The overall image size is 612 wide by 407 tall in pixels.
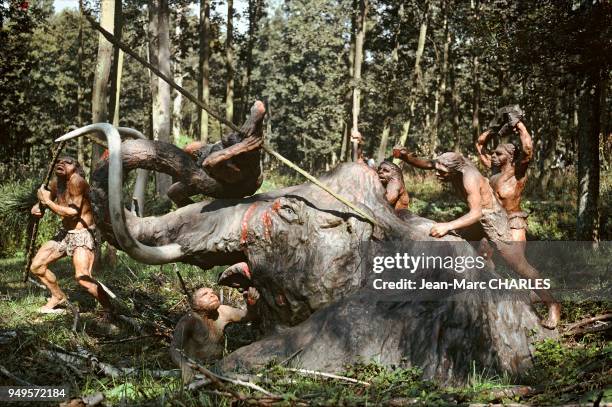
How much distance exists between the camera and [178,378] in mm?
4730

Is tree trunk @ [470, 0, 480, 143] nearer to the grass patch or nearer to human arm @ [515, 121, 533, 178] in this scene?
human arm @ [515, 121, 533, 178]

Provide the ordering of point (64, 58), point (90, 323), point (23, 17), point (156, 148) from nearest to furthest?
point (156, 148) → point (90, 323) → point (23, 17) → point (64, 58)

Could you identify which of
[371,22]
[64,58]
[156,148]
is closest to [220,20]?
[371,22]

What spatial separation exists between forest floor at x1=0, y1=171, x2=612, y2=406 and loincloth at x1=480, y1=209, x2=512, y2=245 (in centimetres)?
106

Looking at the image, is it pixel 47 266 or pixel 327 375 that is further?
pixel 47 266

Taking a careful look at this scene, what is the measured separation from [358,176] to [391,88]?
14210 millimetres

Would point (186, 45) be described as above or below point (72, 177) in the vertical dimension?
above

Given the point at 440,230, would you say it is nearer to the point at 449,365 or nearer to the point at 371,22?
the point at 449,365

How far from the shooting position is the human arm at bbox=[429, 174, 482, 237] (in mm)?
5602

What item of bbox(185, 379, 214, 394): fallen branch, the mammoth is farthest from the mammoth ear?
bbox(185, 379, 214, 394): fallen branch

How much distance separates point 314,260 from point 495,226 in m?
2.00

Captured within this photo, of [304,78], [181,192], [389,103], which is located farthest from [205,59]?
[304,78]

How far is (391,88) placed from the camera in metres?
19.4

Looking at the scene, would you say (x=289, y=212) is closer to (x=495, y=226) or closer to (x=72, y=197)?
(x=495, y=226)
